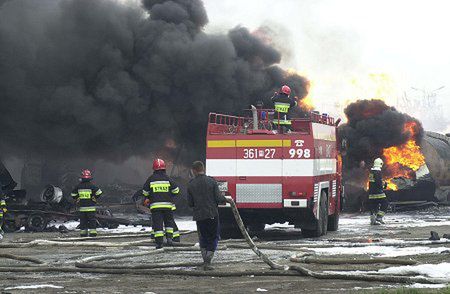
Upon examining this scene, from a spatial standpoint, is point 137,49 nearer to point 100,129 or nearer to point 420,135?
point 100,129

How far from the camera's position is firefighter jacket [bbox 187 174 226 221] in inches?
466

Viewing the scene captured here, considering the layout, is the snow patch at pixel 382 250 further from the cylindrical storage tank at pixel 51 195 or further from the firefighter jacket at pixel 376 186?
the cylindrical storage tank at pixel 51 195

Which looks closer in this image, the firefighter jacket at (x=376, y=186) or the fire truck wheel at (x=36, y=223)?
the firefighter jacket at (x=376, y=186)

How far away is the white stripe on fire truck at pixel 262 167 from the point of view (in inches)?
668

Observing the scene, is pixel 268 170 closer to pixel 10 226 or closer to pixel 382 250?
pixel 382 250

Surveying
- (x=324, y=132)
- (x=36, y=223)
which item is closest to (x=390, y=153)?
(x=324, y=132)

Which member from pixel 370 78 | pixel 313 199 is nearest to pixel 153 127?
pixel 370 78

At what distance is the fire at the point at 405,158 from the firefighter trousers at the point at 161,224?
15153mm

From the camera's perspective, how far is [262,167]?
17.1 meters

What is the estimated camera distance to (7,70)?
31.0 m

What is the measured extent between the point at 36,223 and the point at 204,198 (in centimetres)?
1203

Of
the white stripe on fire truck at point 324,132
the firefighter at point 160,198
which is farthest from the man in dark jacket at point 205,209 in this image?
the white stripe on fire truck at point 324,132

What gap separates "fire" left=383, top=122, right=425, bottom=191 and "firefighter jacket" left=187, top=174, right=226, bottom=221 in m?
18.2

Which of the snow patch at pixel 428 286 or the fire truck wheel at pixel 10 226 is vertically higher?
the fire truck wheel at pixel 10 226
